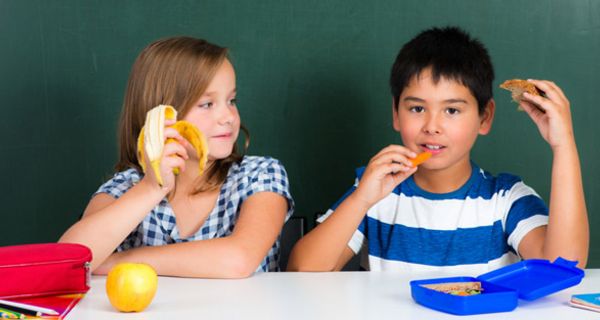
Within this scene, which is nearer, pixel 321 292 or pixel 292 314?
pixel 292 314

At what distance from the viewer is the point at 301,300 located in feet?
4.58

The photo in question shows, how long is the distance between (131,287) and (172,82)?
75 cm

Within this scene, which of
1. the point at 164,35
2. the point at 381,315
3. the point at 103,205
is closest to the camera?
the point at 381,315

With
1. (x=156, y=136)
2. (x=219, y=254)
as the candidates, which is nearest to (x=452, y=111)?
(x=219, y=254)

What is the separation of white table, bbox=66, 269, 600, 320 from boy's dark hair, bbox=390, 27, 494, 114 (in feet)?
1.90

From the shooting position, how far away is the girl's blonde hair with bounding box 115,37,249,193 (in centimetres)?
191

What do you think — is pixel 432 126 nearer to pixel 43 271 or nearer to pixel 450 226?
pixel 450 226

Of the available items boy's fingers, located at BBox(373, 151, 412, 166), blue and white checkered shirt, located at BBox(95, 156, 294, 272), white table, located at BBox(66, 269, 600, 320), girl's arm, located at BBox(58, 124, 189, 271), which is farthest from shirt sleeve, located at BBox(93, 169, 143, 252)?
boy's fingers, located at BBox(373, 151, 412, 166)

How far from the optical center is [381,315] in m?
1.29

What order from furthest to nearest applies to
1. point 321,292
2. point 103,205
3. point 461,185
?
point 461,185 → point 103,205 → point 321,292

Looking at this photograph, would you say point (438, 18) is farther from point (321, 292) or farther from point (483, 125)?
point (321, 292)

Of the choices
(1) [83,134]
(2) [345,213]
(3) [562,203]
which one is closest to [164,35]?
(1) [83,134]

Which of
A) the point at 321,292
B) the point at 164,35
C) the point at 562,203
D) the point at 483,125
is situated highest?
the point at 164,35

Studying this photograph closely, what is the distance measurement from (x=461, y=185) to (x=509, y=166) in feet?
1.92
